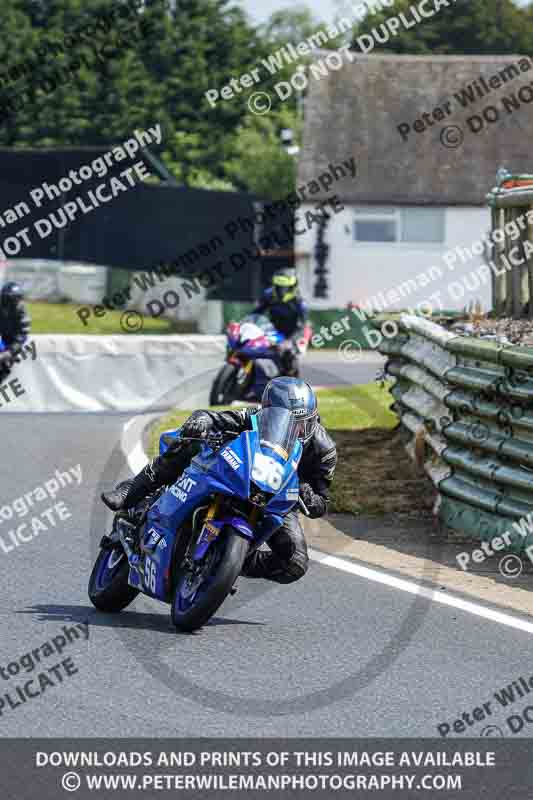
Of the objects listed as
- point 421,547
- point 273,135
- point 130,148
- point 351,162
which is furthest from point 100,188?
point 421,547

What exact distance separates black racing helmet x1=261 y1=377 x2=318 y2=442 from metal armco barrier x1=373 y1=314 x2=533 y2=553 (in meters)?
2.47

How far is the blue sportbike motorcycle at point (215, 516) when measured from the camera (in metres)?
7.86

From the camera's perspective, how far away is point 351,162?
45094 mm

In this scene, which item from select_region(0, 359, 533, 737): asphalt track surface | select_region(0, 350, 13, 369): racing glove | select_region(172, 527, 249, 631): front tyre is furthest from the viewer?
select_region(0, 350, 13, 369): racing glove

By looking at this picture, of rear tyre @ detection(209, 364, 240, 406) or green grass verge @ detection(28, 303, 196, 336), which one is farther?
green grass verge @ detection(28, 303, 196, 336)

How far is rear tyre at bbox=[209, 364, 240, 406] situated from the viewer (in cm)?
1820

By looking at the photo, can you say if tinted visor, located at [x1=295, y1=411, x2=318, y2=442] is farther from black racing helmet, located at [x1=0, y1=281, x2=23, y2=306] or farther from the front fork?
black racing helmet, located at [x1=0, y1=281, x2=23, y2=306]

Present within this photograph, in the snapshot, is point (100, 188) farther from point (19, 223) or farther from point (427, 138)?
point (427, 138)

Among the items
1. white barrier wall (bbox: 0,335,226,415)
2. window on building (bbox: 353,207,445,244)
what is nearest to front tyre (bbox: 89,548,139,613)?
white barrier wall (bbox: 0,335,226,415)

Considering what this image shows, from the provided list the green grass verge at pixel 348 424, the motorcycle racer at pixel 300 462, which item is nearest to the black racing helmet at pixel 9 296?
the green grass verge at pixel 348 424

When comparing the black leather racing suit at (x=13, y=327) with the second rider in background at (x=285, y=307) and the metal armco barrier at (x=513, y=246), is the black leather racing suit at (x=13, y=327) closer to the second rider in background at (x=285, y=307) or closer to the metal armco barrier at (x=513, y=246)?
the second rider in background at (x=285, y=307)

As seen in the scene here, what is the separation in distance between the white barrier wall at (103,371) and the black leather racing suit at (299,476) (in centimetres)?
1142

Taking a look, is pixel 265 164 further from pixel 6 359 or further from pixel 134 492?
pixel 134 492

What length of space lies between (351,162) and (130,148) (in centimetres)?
565
